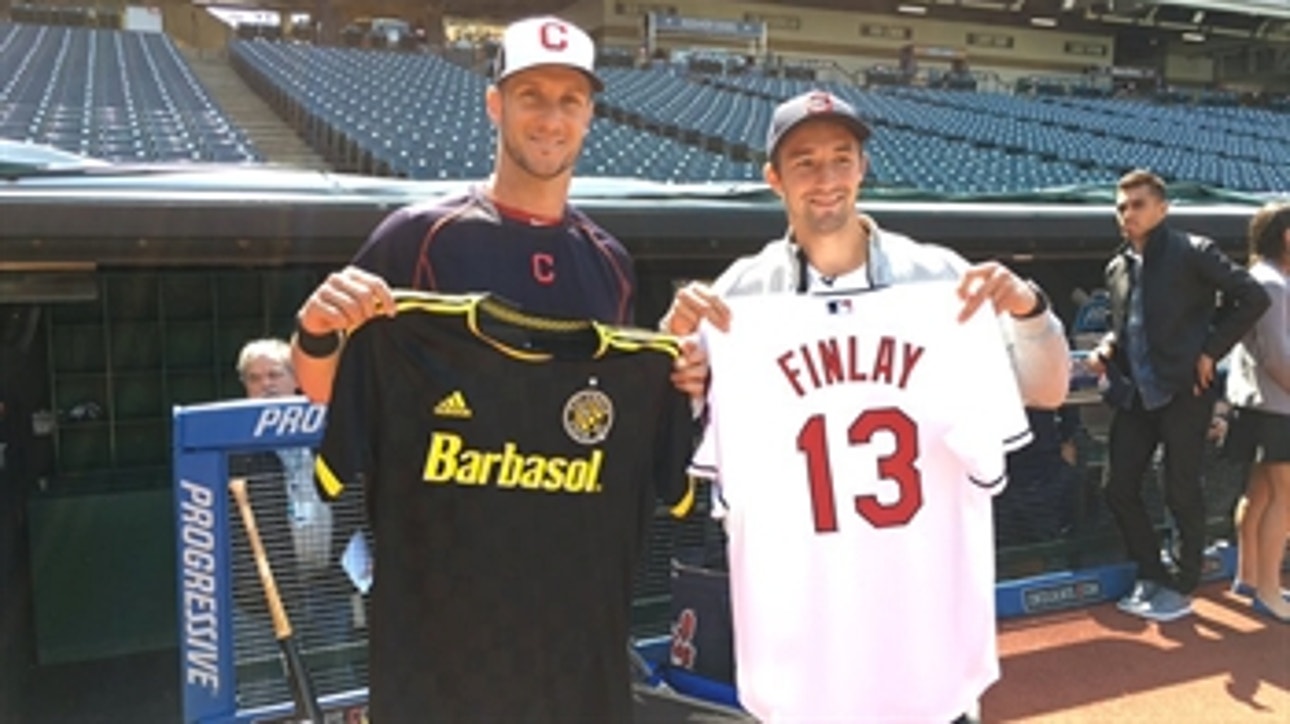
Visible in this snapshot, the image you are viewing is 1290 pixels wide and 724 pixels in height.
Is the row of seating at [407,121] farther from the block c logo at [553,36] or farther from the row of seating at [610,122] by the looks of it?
the block c logo at [553,36]

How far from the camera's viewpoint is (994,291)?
1.89 metres

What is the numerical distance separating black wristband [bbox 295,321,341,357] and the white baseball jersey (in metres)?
0.66

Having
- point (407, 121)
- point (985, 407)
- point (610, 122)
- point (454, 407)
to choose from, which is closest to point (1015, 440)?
point (985, 407)

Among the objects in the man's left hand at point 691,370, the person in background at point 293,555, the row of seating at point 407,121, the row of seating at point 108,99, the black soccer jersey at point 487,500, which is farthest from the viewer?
the row of seating at point 407,121

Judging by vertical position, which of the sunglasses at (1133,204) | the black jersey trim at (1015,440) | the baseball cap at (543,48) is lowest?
the black jersey trim at (1015,440)

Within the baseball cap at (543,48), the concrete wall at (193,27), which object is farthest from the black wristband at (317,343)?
the concrete wall at (193,27)

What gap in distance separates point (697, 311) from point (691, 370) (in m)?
0.11

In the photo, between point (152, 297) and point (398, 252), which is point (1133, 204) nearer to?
Result: point (398, 252)

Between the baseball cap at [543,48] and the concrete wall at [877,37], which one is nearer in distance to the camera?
the baseball cap at [543,48]

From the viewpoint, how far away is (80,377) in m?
4.80

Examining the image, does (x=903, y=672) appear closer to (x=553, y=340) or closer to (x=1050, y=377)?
(x=1050, y=377)

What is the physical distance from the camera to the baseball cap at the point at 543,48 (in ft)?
5.77

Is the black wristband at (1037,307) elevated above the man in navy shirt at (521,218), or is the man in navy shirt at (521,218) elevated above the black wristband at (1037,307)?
the man in navy shirt at (521,218)

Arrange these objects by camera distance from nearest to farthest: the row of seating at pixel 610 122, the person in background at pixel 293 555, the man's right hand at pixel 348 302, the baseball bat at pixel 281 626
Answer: the man's right hand at pixel 348 302 → the baseball bat at pixel 281 626 → the person in background at pixel 293 555 → the row of seating at pixel 610 122
